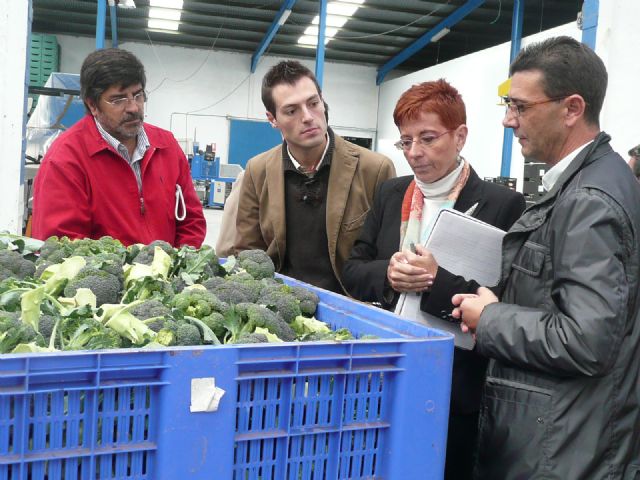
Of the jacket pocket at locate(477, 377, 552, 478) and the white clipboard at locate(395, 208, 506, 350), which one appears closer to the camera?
the jacket pocket at locate(477, 377, 552, 478)

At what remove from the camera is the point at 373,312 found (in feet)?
4.41

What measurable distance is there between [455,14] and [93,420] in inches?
523

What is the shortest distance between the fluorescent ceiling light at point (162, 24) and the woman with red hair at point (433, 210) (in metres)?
13.3

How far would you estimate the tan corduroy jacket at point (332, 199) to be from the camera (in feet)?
6.86

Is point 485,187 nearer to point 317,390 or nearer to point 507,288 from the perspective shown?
point 507,288

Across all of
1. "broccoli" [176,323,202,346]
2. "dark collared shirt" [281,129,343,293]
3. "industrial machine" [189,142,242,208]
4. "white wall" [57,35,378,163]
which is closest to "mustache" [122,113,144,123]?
"dark collared shirt" [281,129,343,293]

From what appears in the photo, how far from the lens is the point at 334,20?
44.2ft

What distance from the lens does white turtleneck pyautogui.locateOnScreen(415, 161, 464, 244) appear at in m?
1.77

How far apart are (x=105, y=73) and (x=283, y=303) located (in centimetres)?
128

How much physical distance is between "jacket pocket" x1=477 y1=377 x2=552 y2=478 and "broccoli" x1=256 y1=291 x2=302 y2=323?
1.42ft

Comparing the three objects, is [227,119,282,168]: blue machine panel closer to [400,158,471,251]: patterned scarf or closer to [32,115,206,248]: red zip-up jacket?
[32,115,206,248]: red zip-up jacket

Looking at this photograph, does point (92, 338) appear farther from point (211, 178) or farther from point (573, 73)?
point (211, 178)

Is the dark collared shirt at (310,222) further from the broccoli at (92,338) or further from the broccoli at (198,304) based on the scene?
the broccoli at (92,338)

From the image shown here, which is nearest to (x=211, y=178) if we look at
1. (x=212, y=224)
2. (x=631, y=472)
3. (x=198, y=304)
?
(x=212, y=224)
